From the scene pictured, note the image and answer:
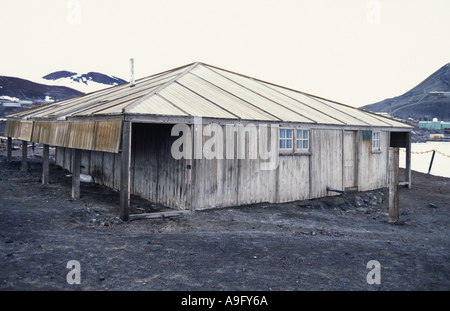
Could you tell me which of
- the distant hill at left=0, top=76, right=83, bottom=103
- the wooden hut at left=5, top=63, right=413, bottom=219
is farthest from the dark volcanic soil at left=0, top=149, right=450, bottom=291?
the distant hill at left=0, top=76, right=83, bottom=103

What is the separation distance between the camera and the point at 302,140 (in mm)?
12914

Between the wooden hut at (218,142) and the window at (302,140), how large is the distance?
38 mm

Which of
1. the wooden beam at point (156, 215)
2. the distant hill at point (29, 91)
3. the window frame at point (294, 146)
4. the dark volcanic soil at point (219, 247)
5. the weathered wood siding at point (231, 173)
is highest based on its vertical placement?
the distant hill at point (29, 91)

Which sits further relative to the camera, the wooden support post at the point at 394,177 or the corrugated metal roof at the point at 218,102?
the corrugated metal roof at the point at 218,102

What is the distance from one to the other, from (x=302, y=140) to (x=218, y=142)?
3913 millimetres

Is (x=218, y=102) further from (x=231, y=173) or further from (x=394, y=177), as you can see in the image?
(x=394, y=177)

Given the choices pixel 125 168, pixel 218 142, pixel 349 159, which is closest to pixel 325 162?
pixel 349 159

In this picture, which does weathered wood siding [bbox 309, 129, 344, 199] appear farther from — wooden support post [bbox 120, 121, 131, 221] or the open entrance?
wooden support post [bbox 120, 121, 131, 221]

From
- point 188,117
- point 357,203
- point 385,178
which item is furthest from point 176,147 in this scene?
point 385,178

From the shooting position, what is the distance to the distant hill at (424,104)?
145212 millimetres

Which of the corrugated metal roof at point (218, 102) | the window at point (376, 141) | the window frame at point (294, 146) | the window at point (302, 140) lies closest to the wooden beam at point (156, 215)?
the corrugated metal roof at point (218, 102)

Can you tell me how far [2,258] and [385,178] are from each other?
16316mm

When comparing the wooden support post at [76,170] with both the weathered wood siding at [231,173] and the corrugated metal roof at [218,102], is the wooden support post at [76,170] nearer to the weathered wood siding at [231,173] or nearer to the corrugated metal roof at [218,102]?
the corrugated metal roof at [218,102]
